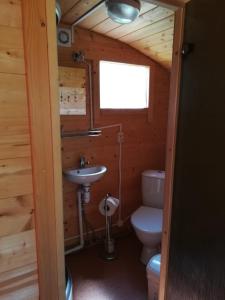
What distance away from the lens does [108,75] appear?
7.66 ft

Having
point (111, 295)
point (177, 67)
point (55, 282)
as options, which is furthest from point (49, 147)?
point (111, 295)

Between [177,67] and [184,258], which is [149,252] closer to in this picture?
[184,258]

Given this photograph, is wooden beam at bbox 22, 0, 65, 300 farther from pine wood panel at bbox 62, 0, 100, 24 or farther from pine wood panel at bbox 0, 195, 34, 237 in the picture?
pine wood panel at bbox 62, 0, 100, 24

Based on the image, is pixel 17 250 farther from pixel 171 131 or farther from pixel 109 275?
pixel 109 275

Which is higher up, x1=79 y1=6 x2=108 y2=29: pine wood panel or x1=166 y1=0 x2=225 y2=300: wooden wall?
x1=79 y1=6 x2=108 y2=29: pine wood panel

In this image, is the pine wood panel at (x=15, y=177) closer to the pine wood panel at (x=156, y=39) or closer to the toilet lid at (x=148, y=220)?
the toilet lid at (x=148, y=220)

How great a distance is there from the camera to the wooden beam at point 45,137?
2.50 feet

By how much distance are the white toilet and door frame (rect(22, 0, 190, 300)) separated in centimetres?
119

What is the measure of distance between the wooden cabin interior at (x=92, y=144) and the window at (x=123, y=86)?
11mm

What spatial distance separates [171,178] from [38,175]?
70cm

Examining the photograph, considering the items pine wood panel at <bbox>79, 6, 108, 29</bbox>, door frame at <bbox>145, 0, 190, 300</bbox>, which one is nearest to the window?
Result: pine wood panel at <bbox>79, 6, 108, 29</bbox>

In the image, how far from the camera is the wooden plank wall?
0.73 metres

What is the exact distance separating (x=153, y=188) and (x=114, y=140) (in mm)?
685

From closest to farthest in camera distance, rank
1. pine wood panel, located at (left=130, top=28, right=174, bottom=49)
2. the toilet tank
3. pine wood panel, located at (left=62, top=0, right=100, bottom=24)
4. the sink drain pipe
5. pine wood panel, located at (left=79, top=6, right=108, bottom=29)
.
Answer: pine wood panel, located at (left=62, top=0, right=100, bottom=24), pine wood panel, located at (left=79, top=6, right=108, bottom=29), pine wood panel, located at (left=130, top=28, right=174, bottom=49), the sink drain pipe, the toilet tank
